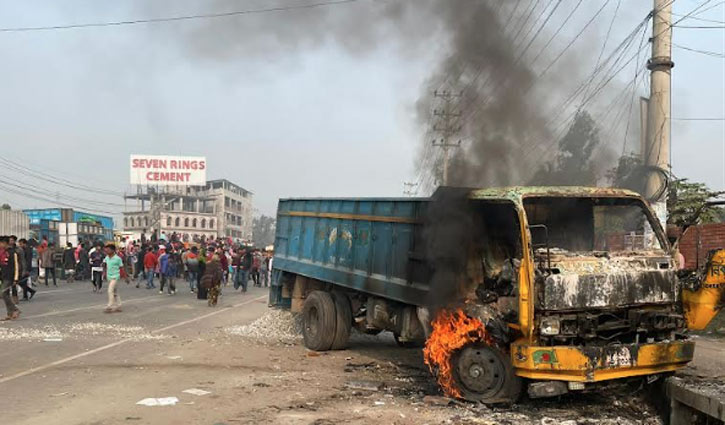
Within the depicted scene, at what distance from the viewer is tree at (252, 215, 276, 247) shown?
13038cm

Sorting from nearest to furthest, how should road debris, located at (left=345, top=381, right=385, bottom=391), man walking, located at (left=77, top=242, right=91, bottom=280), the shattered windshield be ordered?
the shattered windshield < road debris, located at (left=345, top=381, right=385, bottom=391) < man walking, located at (left=77, top=242, right=91, bottom=280)

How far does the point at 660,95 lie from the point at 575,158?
2695 millimetres

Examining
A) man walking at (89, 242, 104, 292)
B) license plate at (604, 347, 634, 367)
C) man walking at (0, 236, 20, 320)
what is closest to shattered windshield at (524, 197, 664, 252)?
license plate at (604, 347, 634, 367)

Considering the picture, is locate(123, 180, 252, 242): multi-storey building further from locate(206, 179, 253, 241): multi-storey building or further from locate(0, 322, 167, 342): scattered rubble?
locate(0, 322, 167, 342): scattered rubble

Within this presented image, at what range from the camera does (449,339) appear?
5.86 meters

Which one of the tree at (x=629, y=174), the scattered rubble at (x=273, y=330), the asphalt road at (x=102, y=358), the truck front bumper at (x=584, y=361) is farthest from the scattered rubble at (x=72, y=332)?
the tree at (x=629, y=174)

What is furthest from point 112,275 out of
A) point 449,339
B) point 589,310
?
point 589,310

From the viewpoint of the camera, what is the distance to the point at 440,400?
5.74 metres

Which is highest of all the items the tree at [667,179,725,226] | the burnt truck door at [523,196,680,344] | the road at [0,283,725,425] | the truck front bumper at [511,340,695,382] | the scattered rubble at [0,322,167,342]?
the tree at [667,179,725,226]

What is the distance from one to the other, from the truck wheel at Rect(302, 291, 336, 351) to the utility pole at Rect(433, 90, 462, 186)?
2566 millimetres

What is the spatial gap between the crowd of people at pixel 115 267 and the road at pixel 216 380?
1.67m

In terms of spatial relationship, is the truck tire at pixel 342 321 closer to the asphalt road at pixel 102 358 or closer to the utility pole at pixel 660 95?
the asphalt road at pixel 102 358

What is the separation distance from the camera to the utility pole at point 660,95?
1129cm

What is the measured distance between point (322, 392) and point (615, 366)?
2.88 meters
